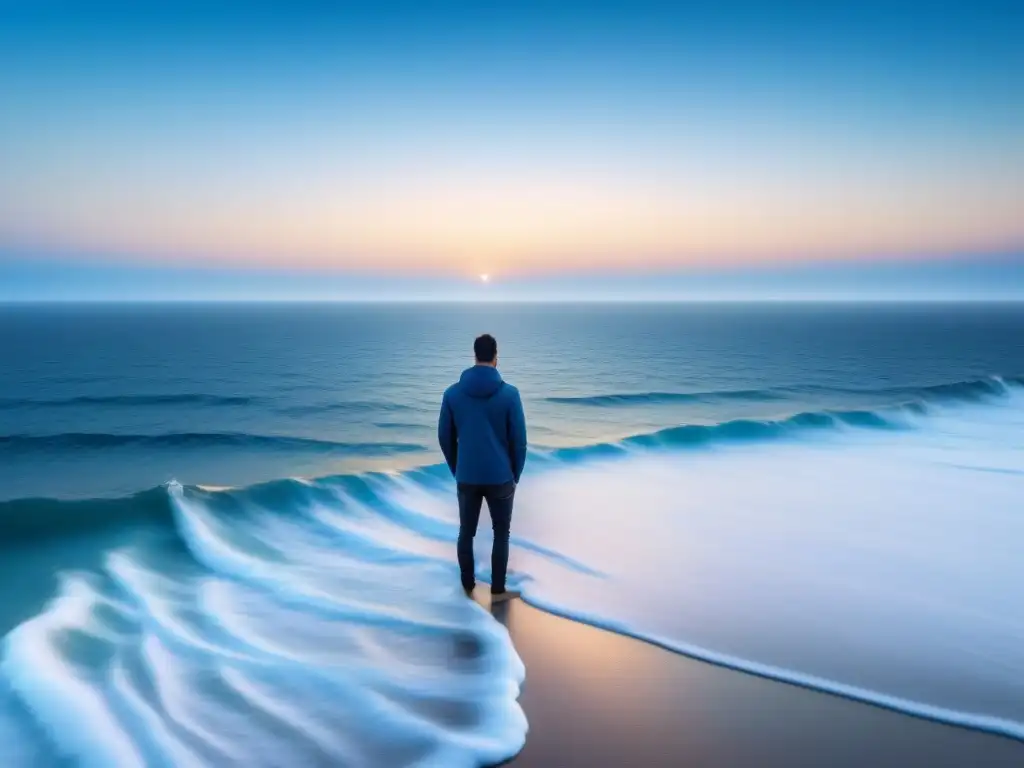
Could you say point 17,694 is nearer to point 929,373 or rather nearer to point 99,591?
point 99,591

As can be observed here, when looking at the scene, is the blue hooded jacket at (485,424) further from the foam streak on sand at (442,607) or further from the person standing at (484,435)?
the foam streak on sand at (442,607)

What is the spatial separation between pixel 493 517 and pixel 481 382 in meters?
1.24

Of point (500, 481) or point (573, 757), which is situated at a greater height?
point (500, 481)

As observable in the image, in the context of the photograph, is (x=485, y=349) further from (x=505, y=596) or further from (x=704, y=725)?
(x=704, y=725)

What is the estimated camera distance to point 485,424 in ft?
17.4

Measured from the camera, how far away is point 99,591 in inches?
248

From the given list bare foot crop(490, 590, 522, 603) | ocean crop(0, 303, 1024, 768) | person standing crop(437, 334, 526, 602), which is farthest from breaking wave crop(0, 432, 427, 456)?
person standing crop(437, 334, 526, 602)

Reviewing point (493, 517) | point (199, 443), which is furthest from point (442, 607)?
point (199, 443)

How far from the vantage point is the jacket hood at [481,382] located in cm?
525

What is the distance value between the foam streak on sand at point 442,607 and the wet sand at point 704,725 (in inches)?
7.8

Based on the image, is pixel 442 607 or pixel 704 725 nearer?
pixel 704 725

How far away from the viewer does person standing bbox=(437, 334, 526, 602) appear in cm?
527

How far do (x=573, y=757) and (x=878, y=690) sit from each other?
2.40 meters

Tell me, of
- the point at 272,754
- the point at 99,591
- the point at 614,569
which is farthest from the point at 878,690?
the point at 99,591
